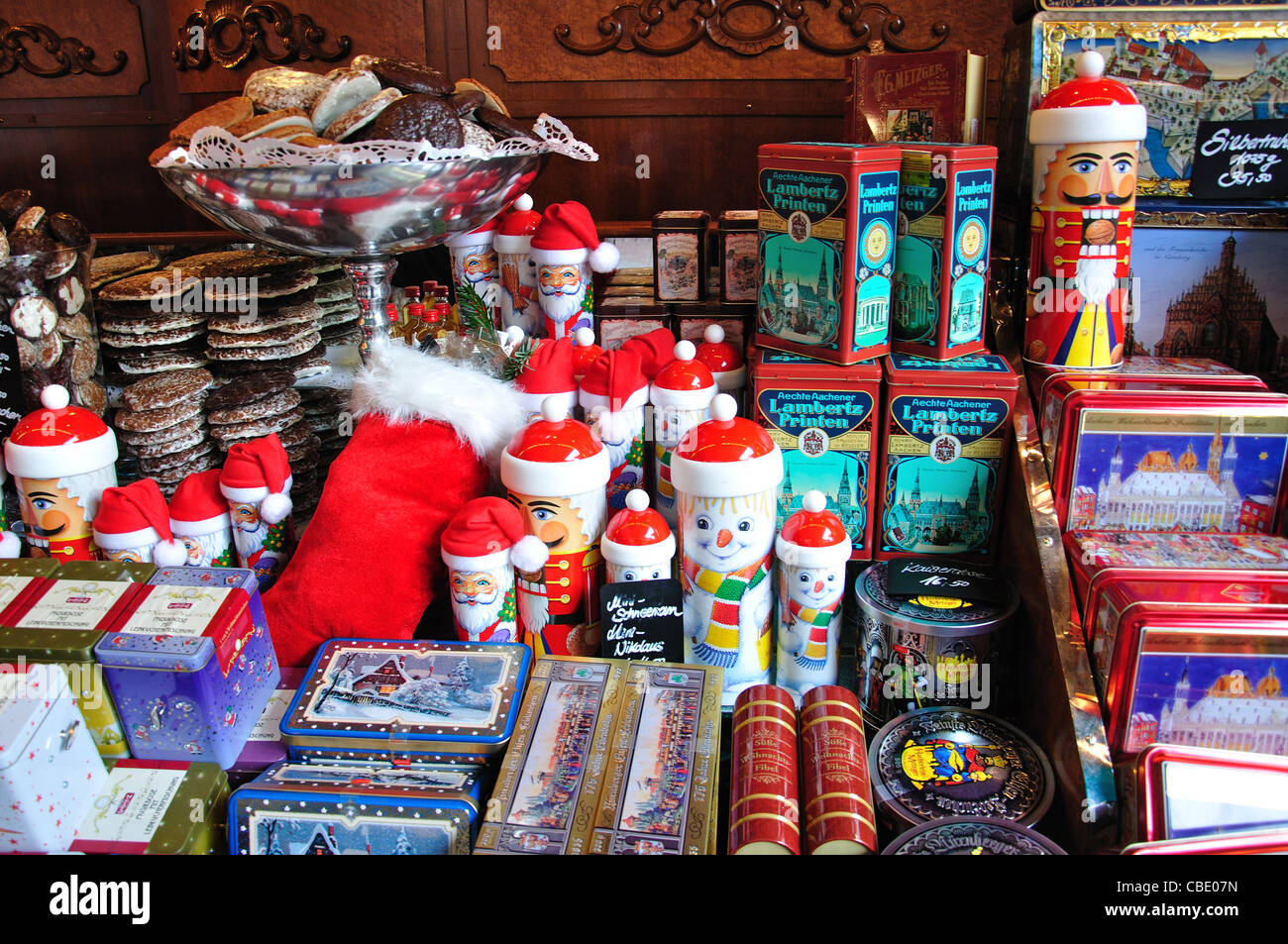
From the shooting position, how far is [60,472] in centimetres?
146

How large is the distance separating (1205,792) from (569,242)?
136 centimetres

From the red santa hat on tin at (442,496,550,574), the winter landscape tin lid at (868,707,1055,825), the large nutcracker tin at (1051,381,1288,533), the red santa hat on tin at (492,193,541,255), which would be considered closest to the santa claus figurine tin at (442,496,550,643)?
the red santa hat on tin at (442,496,550,574)

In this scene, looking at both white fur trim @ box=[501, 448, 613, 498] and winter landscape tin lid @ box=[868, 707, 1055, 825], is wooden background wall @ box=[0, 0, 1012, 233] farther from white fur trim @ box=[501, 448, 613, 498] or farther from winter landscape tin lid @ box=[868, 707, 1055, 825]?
winter landscape tin lid @ box=[868, 707, 1055, 825]

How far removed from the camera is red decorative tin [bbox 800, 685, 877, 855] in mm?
1041

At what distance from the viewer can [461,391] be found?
1526 millimetres

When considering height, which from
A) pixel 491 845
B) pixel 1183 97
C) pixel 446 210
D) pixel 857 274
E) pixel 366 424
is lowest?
pixel 491 845

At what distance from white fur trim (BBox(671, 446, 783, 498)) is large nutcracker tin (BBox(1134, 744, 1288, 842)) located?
0.59m

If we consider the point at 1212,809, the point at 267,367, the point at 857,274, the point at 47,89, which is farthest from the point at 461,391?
the point at 47,89

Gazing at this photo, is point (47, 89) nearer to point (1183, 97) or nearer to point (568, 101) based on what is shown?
point (568, 101)

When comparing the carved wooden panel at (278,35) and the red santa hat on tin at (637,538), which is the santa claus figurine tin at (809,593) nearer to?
the red santa hat on tin at (637,538)

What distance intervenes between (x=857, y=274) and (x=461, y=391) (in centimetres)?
67

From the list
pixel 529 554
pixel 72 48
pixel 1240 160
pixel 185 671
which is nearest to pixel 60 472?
pixel 185 671

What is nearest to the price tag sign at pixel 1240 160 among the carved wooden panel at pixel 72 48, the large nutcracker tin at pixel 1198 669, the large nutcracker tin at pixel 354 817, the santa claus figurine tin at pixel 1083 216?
the santa claus figurine tin at pixel 1083 216

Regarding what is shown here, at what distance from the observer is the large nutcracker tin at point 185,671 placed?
118cm
